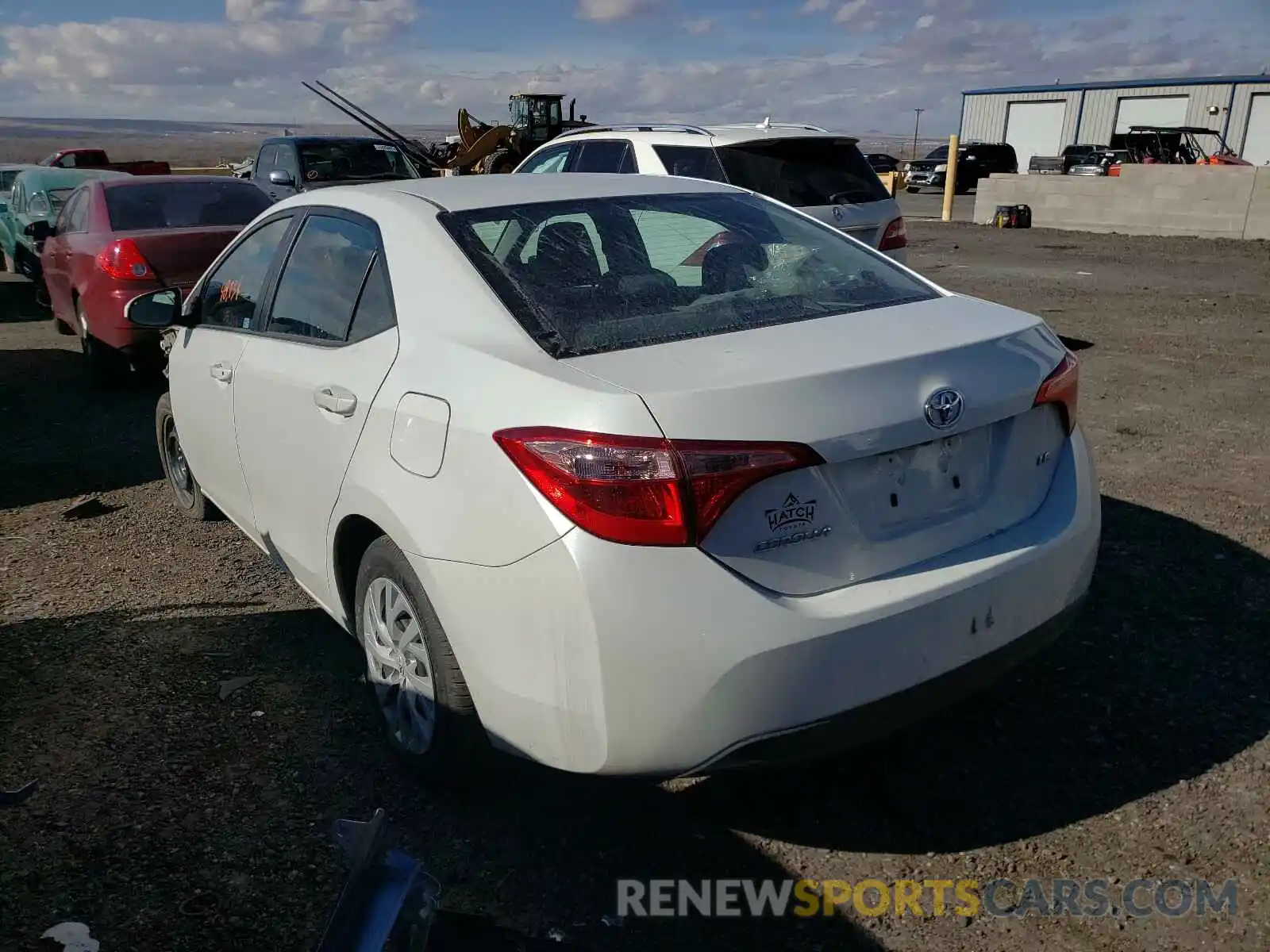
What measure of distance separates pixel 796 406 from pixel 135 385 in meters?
7.69

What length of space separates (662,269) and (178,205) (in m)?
6.69

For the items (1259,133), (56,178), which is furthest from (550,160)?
(1259,133)


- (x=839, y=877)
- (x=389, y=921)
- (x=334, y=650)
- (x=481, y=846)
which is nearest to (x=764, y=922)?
(x=839, y=877)

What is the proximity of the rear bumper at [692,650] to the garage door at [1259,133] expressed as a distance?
48208 millimetres

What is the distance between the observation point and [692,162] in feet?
24.5

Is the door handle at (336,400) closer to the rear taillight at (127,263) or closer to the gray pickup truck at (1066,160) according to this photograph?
the rear taillight at (127,263)

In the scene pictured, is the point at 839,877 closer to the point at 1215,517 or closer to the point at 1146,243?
the point at 1215,517

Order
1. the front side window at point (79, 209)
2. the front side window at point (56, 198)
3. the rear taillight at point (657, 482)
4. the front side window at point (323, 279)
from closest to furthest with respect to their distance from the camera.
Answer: the rear taillight at point (657, 482), the front side window at point (323, 279), the front side window at point (79, 209), the front side window at point (56, 198)

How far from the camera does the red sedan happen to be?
777cm

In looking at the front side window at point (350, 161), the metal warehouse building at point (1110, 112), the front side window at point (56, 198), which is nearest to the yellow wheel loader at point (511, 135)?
the front side window at point (350, 161)

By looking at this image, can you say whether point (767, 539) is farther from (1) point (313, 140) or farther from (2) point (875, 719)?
(1) point (313, 140)

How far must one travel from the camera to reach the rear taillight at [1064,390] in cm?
272

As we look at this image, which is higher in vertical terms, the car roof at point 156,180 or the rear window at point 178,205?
the car roof at point 156,180

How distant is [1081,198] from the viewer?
20.9m
